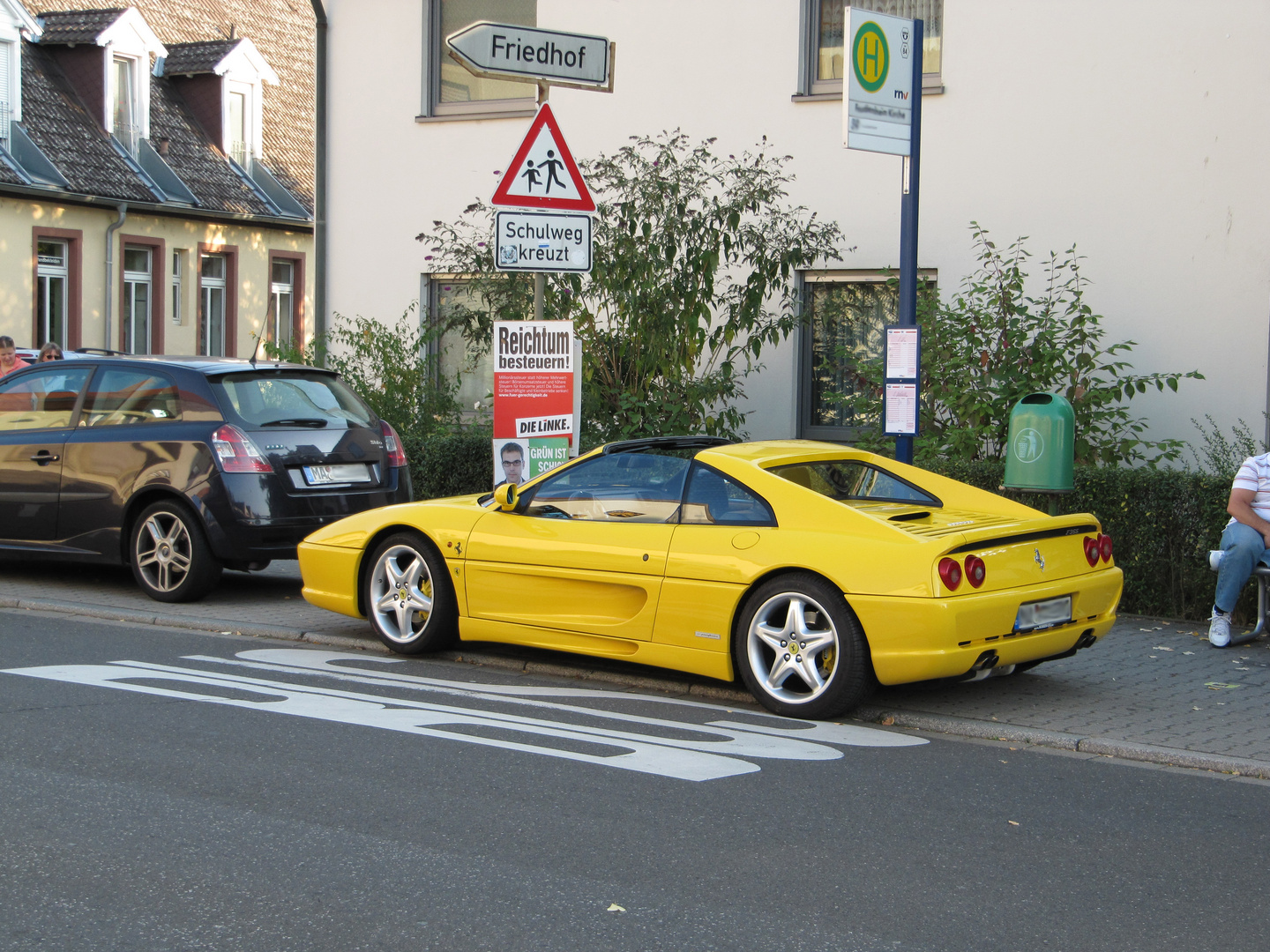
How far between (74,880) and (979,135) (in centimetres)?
1080

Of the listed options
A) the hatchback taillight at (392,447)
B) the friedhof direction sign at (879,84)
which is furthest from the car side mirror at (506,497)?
the friedhof direction sign at (879,84)

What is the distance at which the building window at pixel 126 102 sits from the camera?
30672mm

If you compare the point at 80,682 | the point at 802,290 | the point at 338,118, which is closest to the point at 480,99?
the point at 338,118

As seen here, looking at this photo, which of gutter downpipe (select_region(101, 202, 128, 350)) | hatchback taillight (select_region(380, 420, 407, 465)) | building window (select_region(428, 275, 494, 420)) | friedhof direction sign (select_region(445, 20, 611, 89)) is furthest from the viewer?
Answer: gutter downpipe (select_region(101, 202, 128, 350))

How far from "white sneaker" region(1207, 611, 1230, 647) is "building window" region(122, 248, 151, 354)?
25.2 meters

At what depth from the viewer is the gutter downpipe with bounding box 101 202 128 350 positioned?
2923 cm

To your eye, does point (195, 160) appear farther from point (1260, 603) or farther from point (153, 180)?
point (1260, 603)

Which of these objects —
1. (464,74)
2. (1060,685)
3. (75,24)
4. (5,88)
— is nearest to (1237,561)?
(1060,685)

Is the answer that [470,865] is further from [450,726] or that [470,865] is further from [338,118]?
[338,118]

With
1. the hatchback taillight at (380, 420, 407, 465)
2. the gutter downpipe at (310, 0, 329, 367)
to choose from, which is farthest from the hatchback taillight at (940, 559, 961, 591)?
the gutter downpipe at (310, 0, 329, 367)

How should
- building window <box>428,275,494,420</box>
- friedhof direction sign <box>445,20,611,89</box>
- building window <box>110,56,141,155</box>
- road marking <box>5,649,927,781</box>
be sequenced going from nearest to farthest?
road marking <box>5,649,927,781</box>
friedhof direction sign <box>445,20,611,89</box>
building window <box>428,275,494,420</box>
building window <box>110,56,141,155</box>

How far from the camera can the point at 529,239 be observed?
9.33m

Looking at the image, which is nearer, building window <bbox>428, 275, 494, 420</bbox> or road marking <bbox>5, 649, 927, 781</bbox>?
road marking <bbox>5, 649, 927, 781</bbox>

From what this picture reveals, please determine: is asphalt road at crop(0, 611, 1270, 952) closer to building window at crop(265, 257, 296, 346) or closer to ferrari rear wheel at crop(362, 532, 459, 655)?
ferrari rear wheel at crop(362, 532, 459, 655)
